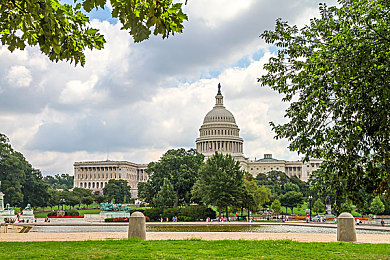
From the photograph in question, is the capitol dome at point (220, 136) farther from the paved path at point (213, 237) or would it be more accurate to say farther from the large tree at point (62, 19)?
the large tree at point (62, 19)

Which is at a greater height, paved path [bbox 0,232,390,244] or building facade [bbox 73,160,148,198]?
building facade [bbox 73,160,148,198]

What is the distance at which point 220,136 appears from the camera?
147625 mm

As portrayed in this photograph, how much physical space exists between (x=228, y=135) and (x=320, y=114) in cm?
13842

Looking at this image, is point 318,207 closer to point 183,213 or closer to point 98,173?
point 183,213

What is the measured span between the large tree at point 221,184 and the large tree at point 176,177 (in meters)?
9.02

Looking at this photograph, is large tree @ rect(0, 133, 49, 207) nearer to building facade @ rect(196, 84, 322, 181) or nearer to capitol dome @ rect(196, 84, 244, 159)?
building facade @ rect(196, 84, 322, 181)

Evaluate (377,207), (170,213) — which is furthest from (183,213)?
(377,207)

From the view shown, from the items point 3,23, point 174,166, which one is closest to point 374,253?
point 3,23

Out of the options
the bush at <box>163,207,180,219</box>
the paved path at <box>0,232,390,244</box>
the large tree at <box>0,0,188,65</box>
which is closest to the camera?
the large tree at <box>0,0,188,65</box>

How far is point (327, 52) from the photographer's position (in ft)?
34.4

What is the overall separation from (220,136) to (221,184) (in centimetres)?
9710

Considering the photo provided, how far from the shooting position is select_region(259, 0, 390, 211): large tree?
10008 mm

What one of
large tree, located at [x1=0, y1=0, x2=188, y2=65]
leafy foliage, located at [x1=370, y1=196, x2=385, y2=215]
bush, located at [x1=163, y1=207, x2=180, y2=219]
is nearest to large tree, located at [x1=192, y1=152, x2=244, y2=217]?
bush, located at [x1=163, y1=207, x2=180, y2=219]

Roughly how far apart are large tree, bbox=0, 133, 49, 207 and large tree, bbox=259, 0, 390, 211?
6586cm
